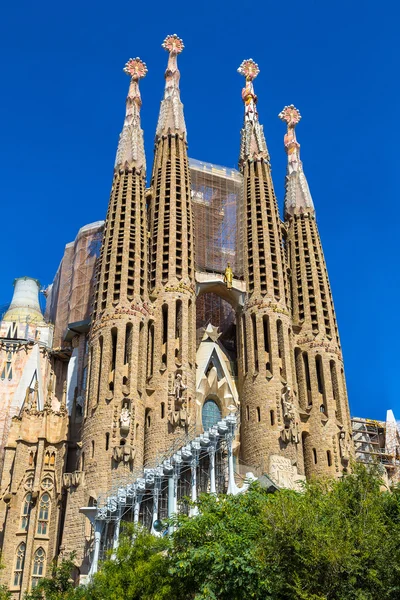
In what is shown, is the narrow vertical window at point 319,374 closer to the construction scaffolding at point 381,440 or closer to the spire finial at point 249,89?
the construction scaffolding at point 381,440

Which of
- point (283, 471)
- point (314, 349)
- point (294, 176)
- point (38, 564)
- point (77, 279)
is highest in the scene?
point (294, 176)

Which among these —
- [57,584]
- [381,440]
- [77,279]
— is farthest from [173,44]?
[57,584]

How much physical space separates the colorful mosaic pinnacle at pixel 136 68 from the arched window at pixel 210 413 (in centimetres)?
2312

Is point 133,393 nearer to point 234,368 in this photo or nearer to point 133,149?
point 234,368

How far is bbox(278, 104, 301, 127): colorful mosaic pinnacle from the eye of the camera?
54.6 m

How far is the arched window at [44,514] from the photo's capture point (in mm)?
37250

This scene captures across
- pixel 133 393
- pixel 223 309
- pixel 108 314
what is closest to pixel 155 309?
pixel 108 314

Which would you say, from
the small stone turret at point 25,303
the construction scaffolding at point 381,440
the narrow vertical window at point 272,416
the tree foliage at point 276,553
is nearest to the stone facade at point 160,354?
the narrow vertical window at point 272,416

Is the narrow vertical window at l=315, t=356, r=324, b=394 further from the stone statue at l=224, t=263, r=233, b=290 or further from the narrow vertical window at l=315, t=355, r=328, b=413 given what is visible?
the stone statue at l=224, t=263, r=233, b=290

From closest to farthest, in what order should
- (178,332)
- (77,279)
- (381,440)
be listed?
(178,332) → (77,279) → (381,440)

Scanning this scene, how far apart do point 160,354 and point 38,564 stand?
12.1 metres

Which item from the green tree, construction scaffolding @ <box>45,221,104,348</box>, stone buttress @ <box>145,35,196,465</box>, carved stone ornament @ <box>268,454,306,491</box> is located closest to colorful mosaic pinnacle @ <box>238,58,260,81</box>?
stone buttress @ <box>145,35,196,465</box>

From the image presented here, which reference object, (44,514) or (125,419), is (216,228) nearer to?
(125,419)

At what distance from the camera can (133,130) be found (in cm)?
4784
